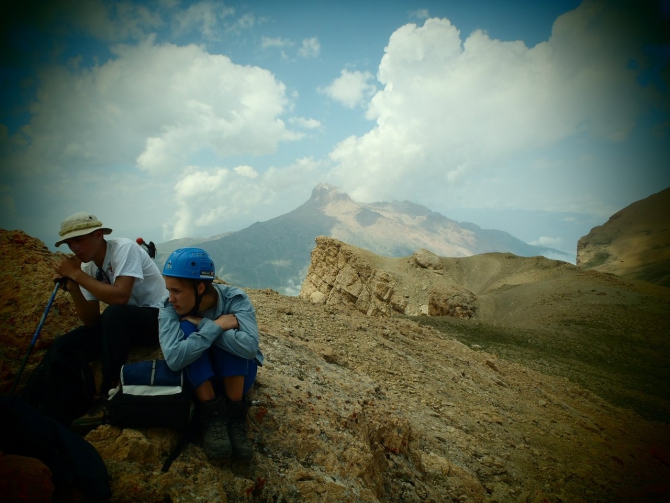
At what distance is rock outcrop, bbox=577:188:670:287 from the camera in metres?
71.9

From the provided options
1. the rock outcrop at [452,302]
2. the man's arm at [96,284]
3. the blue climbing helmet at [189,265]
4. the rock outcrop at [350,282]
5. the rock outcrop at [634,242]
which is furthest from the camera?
the rock outcrop at [634,242]

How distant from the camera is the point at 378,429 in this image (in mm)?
5195

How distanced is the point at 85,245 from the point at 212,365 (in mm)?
2555

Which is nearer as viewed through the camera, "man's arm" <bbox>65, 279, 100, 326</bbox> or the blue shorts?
the blue shorts

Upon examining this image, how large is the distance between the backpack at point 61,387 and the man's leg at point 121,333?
0.21 m

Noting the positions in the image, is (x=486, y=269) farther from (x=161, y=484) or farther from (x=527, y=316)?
(x=161, y=484)

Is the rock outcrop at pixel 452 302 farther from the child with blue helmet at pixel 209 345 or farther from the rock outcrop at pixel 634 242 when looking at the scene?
the rock outcrop at pixel 634 242

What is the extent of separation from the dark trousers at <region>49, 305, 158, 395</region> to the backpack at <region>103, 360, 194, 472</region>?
786mm

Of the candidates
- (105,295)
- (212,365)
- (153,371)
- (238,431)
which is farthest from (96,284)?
(238,431)

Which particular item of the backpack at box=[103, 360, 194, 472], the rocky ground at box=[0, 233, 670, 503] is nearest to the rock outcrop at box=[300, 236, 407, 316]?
the rocky ground at box=[0, 233, 670, 503]

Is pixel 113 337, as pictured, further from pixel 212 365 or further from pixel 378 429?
pixel 378 429

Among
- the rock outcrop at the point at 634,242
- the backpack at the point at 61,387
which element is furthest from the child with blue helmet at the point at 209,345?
the rock outcrop at the point at 634,242

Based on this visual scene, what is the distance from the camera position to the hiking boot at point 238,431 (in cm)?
332

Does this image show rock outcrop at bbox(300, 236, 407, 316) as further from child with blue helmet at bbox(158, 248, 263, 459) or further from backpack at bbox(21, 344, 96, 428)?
backpack at bbox(21, 344, 96, 428)
